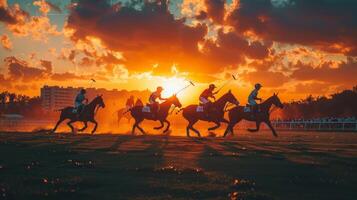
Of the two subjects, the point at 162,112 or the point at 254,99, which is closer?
the point at 254,99

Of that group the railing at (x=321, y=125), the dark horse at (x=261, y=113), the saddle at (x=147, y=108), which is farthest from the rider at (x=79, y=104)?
the railing at (x=321, y=125)

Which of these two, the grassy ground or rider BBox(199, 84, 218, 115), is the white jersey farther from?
the grassy ground

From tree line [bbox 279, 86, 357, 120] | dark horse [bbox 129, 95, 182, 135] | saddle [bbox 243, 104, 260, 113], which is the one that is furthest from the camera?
tree line [bbox 279, 86, 357, 120]

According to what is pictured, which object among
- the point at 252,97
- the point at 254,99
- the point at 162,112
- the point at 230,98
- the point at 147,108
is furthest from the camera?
the point at 147,108

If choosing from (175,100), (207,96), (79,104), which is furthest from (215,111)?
(79,104)

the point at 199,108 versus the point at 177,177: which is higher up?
the point at 199,108

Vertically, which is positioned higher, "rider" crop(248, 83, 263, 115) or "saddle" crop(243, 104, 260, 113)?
"rider" crop(248, 83, 263, 115)

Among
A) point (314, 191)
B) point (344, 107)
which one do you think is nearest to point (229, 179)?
point (314, 191)

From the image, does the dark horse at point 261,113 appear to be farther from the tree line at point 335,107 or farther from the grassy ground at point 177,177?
the tree line at point 335,107

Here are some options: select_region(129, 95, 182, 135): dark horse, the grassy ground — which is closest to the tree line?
select_region(129, 95, 182, 135): dark horse

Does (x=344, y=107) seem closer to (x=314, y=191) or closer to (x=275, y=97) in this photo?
(x=275, y=97)

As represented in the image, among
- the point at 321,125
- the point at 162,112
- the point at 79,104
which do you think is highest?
the point at 79,104

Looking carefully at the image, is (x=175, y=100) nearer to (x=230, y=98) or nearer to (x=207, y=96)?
(x=207, y=96)

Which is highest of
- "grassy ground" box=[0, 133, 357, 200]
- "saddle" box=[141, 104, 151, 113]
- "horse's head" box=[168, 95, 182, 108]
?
"horse's head" box=[168, 95, 182, 108]
